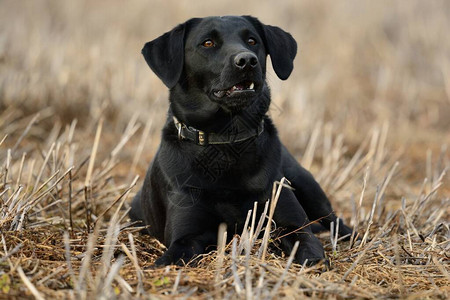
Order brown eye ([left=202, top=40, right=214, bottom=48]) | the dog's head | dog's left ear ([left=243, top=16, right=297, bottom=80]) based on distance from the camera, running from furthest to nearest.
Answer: dog's left ear ([left=243, top=16, right=297, bottom=80]), brown eye ([left=202, top=40, right=214, bottom=48]), the dog's head

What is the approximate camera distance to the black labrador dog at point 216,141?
3.23 m

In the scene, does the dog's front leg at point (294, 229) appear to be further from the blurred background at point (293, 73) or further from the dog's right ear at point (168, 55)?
the blurred background at point (293, 73)

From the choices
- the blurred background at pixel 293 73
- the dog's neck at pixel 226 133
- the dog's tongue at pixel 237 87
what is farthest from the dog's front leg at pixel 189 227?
the blurred background at pixel 293 73

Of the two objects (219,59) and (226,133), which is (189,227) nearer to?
(226,133)

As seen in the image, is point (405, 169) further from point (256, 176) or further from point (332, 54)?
point (332, 54)

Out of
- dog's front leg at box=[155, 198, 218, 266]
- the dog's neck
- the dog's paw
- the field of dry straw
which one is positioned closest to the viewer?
the field of dry straw

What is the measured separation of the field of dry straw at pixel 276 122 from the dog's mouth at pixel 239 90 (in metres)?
0.64

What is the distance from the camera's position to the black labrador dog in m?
3.23

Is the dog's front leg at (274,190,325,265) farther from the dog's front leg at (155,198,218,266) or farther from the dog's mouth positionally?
the dog's mouth

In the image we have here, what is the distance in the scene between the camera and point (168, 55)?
3.56 meters

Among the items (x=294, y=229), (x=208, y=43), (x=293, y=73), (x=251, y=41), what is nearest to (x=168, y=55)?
(x=208, y=43)

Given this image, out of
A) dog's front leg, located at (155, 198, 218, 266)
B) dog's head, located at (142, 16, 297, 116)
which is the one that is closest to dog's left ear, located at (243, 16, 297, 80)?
dog's head, located at (142, 16, 297, 116)

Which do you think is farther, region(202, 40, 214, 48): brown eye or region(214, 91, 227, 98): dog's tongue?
region(202, 40, 214, 48): brown eye

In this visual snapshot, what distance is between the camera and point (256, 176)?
3336 mm
